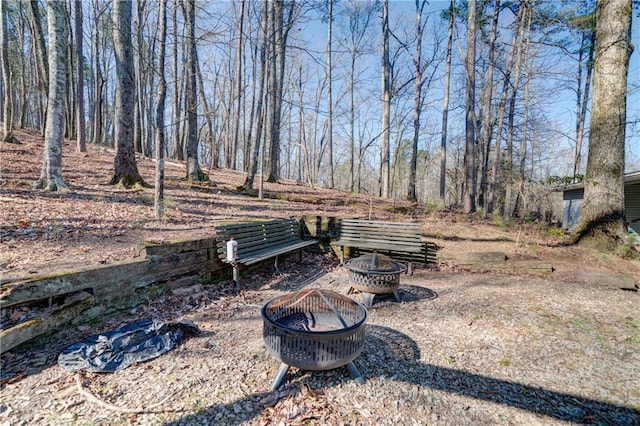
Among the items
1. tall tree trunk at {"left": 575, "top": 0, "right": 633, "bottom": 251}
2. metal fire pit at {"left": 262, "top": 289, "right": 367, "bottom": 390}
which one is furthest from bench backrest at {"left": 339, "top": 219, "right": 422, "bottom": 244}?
tall tree trunk at {"left": 575, "top": 0, "right": 633, "bottom": 251}

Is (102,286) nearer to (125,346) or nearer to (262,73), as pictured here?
(125,346)

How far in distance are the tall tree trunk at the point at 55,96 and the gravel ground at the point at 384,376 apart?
4428mm

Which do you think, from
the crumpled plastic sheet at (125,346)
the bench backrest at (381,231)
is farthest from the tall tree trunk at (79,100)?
the crumpled plastic sheet at (125,346)

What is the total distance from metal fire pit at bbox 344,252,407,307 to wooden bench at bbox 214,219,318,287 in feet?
4.82

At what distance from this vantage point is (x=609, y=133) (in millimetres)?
6207

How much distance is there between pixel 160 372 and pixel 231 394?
0.69 metres

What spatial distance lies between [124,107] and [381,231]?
21.3ft

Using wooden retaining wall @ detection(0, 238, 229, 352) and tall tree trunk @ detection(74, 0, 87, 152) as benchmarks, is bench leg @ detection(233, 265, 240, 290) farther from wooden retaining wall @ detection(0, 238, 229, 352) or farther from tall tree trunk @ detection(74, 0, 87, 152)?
tall tree trunk @ detection(74, 0, 87, 152)

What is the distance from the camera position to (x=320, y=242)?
6742 mm

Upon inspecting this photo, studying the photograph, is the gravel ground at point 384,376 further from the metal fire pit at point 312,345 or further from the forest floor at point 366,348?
the metal fire pit at point 312,345

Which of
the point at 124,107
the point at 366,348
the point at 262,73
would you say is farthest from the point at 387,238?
the point at 124,107

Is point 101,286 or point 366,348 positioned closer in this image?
point 366,348

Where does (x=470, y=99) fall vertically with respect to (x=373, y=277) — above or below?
above

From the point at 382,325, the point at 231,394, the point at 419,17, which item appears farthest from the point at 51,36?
the point at 419,17
